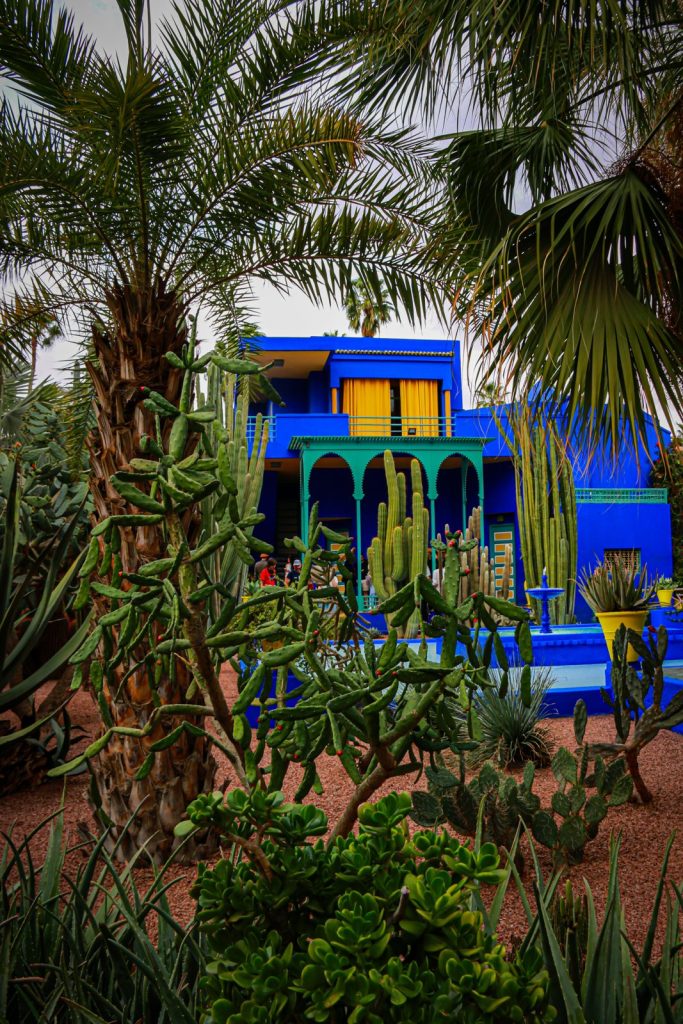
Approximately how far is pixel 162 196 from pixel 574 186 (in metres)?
2.84

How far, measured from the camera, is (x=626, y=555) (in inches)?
746

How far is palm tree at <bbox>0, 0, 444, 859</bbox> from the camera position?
173 inches

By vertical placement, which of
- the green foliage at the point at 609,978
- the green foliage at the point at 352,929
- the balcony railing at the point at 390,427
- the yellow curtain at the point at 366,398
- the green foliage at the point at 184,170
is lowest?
the green foliage at the point at 609,978

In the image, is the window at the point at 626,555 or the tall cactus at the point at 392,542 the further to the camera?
the window at the point at 626,555

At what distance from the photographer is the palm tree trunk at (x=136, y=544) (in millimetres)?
4316

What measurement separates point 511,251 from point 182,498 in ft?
14.4

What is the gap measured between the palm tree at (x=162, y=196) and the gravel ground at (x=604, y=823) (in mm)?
747

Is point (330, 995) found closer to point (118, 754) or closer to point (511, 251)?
point (118, 754)

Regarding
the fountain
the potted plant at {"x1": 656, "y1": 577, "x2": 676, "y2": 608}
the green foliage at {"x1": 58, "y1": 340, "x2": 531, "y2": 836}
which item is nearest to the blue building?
the potted plant at {"x1": 656, "y1": 577, "x2": 676, "y2": 608}

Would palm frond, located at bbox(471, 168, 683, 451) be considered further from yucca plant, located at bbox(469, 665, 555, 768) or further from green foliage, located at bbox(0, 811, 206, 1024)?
green foliage, located at bbox(0, 811, 206, 1024)

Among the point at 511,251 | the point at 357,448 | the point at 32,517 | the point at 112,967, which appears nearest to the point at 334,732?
the point at 112,967

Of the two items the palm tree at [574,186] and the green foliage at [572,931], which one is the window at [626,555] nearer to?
the palm tree at [574,186]

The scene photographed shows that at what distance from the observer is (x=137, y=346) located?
4.56m

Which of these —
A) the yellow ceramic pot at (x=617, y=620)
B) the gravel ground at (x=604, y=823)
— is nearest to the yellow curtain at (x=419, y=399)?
the yellow ceramic pot at (x=617, y=620)
